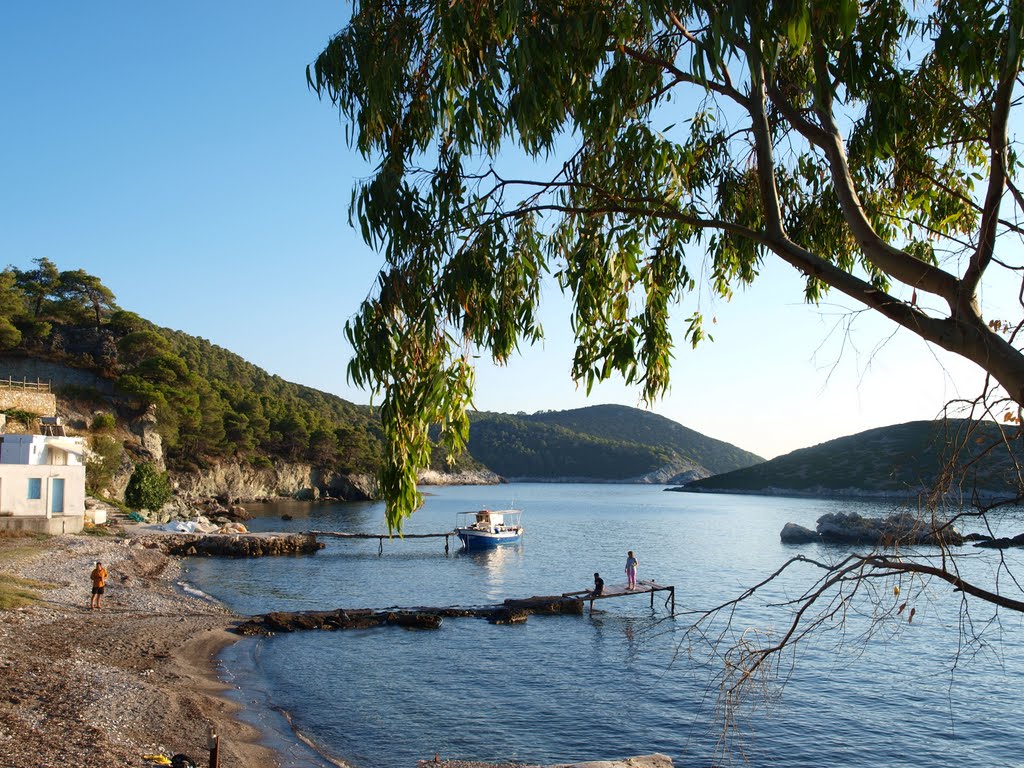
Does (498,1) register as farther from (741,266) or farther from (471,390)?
(741,266)

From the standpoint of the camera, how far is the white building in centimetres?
3803

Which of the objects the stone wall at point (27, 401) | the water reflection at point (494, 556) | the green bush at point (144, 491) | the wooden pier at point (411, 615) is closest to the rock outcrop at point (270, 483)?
the stone wall at point (27, 401)

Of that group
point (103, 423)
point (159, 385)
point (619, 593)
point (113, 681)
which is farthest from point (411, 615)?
point (159, 385)

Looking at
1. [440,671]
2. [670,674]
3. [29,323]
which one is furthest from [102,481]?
[670,674]

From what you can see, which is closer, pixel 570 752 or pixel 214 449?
pixel 570 752

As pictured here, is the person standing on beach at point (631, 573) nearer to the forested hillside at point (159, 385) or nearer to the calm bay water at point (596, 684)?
the calm bay water at point (596, 684)

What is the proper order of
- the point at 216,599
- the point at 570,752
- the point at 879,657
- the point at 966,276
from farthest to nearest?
the point at 216,599 < the point at 879,657 < the point at 570,752 < the point at 966,276

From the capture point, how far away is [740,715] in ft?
65.3

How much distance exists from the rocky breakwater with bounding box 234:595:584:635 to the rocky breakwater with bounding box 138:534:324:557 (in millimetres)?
20803

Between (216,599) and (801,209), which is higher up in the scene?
(801,209)

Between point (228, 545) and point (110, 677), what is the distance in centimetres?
3350

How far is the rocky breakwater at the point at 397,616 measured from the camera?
28.1 meters

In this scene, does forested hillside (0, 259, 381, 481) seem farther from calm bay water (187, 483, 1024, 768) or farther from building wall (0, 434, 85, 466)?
calm bay water (187, 483, 1024, 768)

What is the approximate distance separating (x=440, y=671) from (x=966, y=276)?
21676mm
